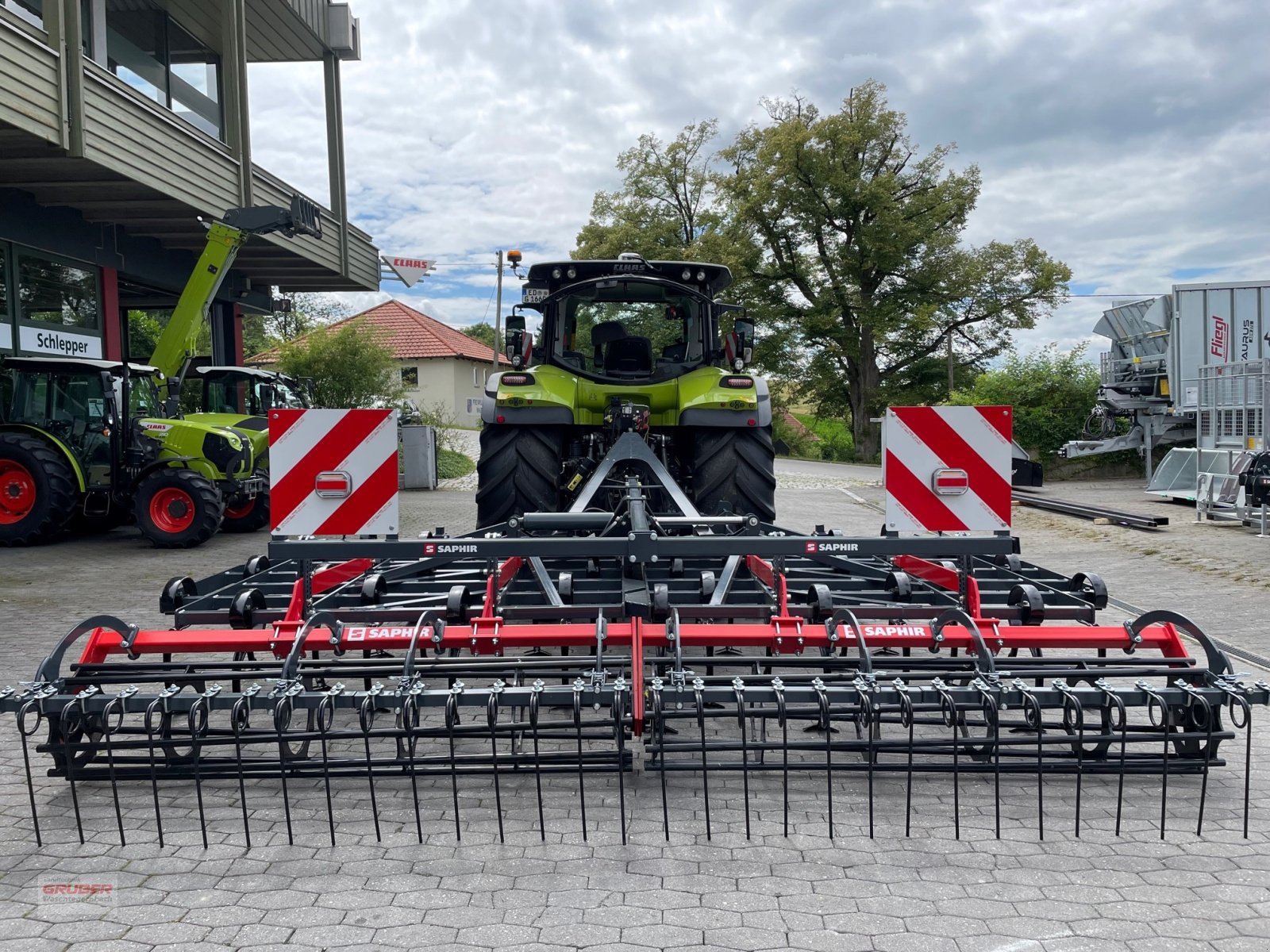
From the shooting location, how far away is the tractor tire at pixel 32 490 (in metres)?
10.2

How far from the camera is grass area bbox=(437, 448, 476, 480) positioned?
71.6 ft

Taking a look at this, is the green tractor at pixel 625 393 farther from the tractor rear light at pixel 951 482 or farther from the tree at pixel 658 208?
the tree at pixel 658 208

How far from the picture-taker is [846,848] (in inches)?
122

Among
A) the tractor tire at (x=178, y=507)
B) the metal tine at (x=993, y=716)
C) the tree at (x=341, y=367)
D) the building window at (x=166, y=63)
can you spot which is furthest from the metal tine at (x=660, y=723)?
the tree at (x=341, y=367)

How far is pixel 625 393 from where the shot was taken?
6.54 m

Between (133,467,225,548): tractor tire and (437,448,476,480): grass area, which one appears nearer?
(133,467,225,548): tractor tire

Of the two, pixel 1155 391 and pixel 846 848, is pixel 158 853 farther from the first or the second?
pixel 1155 391

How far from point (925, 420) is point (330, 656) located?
3507 mm

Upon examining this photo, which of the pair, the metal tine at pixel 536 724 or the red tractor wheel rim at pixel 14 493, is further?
the red tractor wheel rim at pixel 14 493

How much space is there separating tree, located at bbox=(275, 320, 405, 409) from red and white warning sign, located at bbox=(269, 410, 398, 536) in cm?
1717

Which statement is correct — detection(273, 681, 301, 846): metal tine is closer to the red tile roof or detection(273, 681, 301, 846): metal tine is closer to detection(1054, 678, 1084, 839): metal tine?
detection(1054, 678, 1084, 839): metal tine

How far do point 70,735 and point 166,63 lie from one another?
14.6 metres

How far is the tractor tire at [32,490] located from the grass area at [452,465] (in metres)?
10.4

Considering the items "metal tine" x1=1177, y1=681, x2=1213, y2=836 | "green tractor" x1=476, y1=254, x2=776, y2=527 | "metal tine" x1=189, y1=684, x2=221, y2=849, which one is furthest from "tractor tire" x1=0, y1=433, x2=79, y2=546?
"metal tine" x1=1177, y1=681, x2=1213, y2=836
